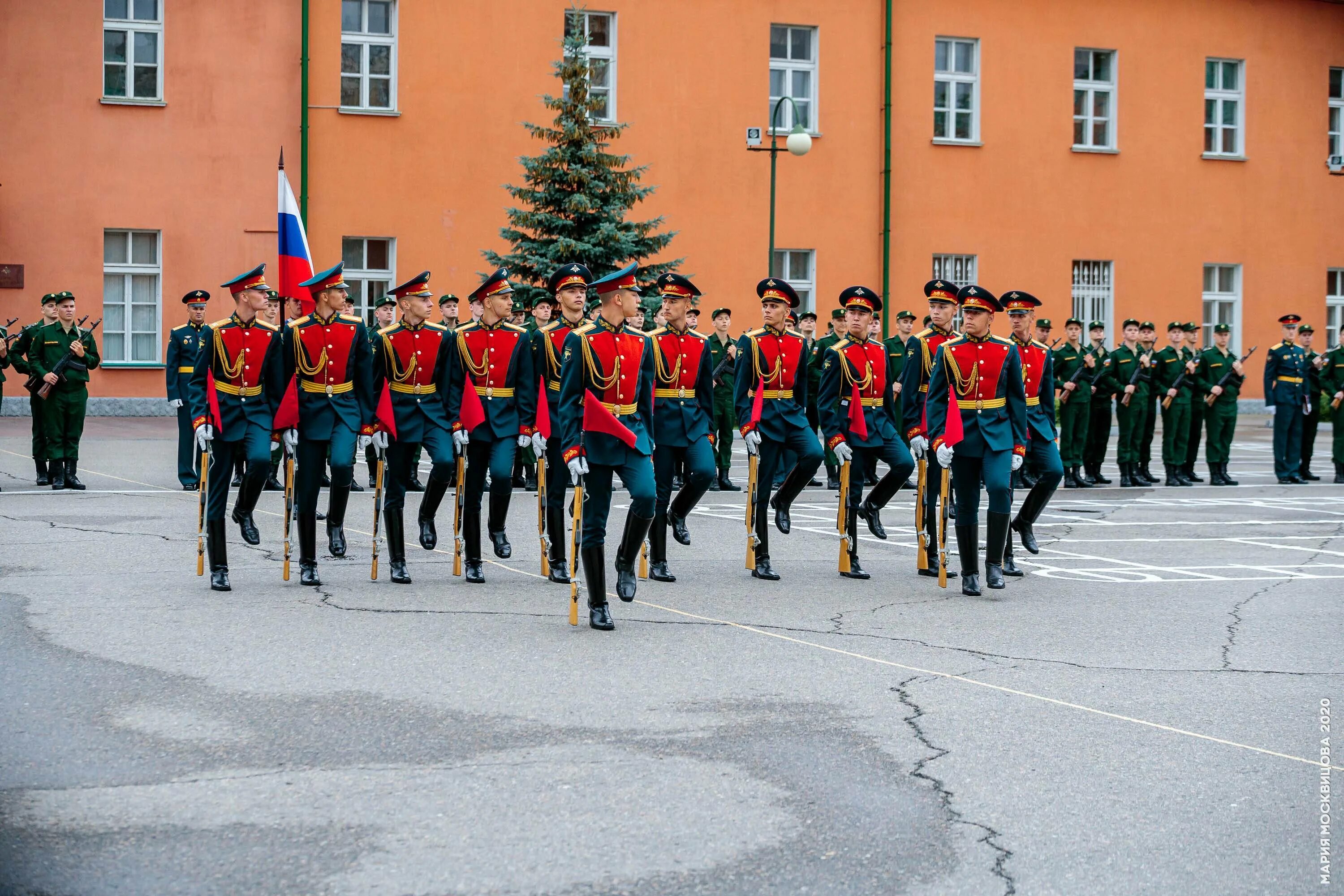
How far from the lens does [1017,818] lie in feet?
17.5

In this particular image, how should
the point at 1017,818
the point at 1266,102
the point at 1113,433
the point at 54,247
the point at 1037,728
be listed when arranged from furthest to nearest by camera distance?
the point at 1266,102 < the point at 1113,433 < the point at 54,247 < the point at 1037,728 < the point at 1017,818

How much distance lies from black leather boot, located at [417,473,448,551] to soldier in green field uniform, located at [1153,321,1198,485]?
→ 12031 mm

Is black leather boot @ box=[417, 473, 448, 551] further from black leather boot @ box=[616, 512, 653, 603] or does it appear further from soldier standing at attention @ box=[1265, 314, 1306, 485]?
soldier standing at attention @ box=[1265, 314, 1306, 485]

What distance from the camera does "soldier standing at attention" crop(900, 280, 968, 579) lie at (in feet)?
37.5

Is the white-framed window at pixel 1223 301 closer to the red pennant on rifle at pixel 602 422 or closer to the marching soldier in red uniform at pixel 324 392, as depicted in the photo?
the marching soldier in red uniform at pixel 324 392

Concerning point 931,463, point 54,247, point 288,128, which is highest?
point 288,128

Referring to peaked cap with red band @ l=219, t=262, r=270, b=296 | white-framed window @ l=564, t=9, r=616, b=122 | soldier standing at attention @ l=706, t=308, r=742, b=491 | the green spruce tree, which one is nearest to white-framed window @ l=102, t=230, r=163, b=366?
the green spruce tree

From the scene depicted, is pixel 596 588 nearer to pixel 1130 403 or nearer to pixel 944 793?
pixel 944 793

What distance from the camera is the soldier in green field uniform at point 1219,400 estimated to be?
21.7m

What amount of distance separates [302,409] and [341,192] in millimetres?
20081

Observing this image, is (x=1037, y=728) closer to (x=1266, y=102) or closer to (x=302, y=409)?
(x=302, y=409)

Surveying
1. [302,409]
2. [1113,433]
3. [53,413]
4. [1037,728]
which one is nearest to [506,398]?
[302,409]

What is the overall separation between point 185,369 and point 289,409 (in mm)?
8360

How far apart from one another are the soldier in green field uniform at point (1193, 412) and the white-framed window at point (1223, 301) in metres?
14.1
